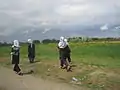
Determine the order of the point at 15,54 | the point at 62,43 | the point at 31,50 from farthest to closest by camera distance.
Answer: the point at 31,50, the point at 15,54, the point at 62,43

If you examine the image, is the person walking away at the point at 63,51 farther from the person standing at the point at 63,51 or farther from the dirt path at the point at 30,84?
the dirt path at the point at 30,84

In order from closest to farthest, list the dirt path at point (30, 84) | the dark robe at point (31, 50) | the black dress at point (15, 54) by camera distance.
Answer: the dirt path at point (30, 84), the black dress at point (15, 54), the dark robe at point (31, 50)

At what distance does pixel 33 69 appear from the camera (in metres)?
24.0

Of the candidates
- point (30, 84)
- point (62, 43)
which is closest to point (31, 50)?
point (62, 43)

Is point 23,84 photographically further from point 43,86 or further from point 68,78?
point 68,78

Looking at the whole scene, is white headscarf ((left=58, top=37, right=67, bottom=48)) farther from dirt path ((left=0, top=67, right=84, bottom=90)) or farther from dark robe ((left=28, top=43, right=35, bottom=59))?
dark robe ((left=28, top=43, right=35, bottom=59))

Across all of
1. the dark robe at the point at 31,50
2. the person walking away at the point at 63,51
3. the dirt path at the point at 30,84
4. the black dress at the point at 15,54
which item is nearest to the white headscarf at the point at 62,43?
the person walking away at the point at 63,51

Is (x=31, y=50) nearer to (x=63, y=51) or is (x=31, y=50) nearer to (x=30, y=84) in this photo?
(x=63, y=51)

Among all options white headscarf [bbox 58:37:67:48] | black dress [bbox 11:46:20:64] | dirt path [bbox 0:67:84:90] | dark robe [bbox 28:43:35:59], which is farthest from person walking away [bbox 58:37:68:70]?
dark robe [bbox 28:43:35:59]

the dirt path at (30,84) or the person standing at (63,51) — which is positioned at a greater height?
the person standing at (63,51)

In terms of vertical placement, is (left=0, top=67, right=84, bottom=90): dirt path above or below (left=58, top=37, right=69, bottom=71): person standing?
below

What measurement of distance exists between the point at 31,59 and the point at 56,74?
7.11m

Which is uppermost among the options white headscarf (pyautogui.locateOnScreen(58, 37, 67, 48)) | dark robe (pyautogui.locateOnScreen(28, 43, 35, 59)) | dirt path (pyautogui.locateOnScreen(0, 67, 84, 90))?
white headscarf (pyautogui.locateOnScreen(58, 37, 67, 48))

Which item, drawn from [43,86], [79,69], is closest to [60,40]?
[79,69]
